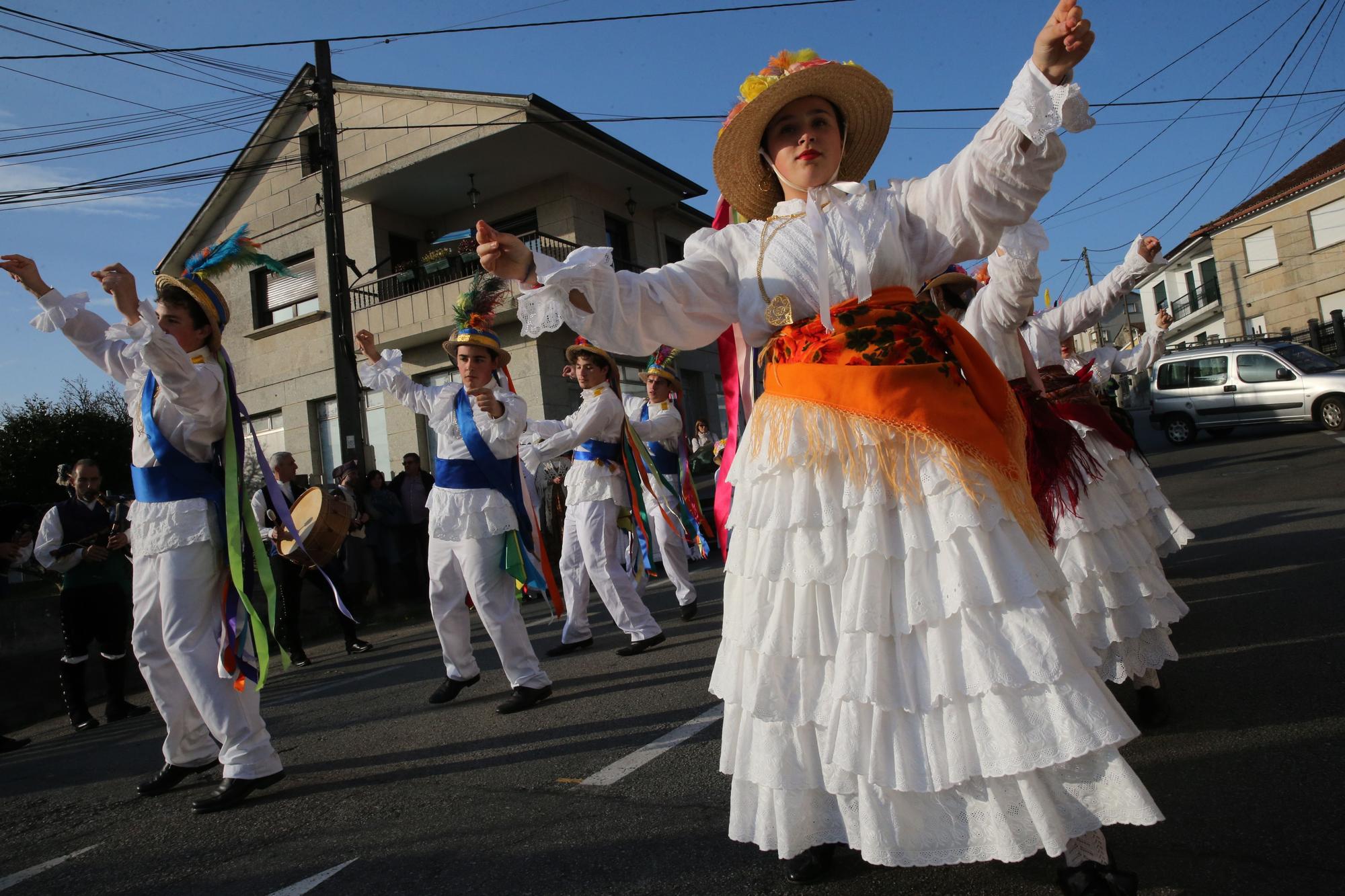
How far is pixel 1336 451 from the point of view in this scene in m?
12.4

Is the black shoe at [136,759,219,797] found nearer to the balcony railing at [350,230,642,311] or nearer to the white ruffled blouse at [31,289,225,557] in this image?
the white ruffled blouse at [31,289,225,557]

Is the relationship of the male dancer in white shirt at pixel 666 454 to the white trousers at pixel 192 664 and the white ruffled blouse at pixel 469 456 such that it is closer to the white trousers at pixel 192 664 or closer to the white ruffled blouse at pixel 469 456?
the white ruffled blouse at pixel 469 456

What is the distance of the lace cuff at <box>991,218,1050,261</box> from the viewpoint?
2949mm

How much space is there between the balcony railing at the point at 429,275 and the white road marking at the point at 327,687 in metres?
10.9

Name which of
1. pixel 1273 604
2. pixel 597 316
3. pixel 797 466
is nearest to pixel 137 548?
pixel 597 316

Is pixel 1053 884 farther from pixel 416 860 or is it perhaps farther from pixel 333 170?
pixel 333 170

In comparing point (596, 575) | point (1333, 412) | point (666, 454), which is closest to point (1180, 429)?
point (1333, 412)

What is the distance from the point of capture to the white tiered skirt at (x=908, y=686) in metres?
1.86

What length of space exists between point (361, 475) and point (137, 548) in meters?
7.75

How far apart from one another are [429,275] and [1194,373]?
15.3 meters

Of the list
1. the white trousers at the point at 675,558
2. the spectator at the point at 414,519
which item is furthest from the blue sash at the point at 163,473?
the spectator at the point at 414,519

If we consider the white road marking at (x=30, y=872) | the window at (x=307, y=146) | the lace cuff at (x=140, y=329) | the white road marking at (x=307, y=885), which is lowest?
the white road marking at (x=307, y=885)

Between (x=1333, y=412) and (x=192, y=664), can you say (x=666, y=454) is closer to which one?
(x=192, y=664)

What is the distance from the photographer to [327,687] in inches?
247
